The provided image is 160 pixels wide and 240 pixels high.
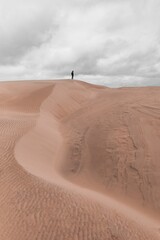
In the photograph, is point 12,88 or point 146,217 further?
point 12,88

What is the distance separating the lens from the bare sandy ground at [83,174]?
6.66m

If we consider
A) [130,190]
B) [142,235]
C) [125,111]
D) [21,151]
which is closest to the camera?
[142,235]

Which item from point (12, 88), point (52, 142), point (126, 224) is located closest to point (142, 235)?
point (126, 224)

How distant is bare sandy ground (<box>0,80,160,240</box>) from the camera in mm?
6664

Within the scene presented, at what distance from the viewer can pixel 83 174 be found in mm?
10453

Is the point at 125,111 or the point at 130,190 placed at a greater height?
the point at 125,111

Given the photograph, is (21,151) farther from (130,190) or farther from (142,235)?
(142,235)

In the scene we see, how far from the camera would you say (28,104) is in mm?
20547

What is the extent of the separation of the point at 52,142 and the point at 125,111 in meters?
4.10

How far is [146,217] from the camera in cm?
816

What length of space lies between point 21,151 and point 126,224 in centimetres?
481

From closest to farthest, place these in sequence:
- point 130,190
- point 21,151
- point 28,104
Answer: point 130,190
point 21,151
point 28,104

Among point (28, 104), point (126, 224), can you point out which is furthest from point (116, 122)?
point (28, 104)

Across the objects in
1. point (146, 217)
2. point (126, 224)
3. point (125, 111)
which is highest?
Result: point (125, 111)
